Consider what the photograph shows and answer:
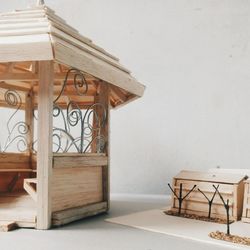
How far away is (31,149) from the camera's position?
3396 mm

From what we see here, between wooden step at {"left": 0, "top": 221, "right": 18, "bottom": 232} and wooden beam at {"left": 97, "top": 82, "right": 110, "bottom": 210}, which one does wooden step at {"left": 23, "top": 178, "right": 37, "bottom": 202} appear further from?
wooden beam at {"left": 97, "top": 82, "right": 110, "bottom": 210}

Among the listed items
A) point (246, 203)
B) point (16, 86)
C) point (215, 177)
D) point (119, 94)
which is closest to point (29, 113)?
point (16, 86)

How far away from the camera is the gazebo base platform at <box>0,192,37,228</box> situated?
2.24 meters

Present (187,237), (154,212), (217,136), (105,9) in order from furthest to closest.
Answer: (105,9)
(217,136)
(154,212)
(187,237)

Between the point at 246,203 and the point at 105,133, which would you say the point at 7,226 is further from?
the point at 246,203

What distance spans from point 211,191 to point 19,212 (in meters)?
1.27

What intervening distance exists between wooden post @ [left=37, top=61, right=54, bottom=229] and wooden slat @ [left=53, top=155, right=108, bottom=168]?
78 millimetres

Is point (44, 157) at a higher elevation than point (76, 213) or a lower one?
higher

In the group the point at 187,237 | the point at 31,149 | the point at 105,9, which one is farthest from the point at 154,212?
the point at 105,9

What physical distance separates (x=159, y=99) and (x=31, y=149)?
4.87 feet

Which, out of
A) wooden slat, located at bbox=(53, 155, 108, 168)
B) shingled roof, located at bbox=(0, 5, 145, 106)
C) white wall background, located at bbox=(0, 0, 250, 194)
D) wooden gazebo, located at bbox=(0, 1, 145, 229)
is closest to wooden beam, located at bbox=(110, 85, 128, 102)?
wooden gazebo, located at bbox=(0, 1, 145, 229)

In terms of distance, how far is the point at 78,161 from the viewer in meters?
2.49

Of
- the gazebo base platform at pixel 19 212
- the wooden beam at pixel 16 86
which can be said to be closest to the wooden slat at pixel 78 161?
the gazebo base platform at pixel 19 212

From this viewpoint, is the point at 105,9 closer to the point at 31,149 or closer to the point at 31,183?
the point at 31,149
